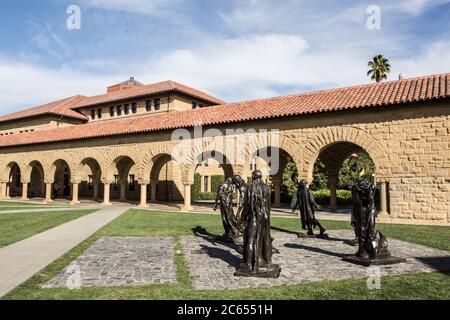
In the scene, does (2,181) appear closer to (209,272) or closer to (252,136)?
(252,136)

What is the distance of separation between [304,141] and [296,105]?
7.53 ft

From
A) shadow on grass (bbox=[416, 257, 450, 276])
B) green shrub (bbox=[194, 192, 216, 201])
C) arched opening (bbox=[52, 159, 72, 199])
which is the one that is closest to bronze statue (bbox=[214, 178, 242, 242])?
shadow on grass (bbox=[416, 257, 450, 276])

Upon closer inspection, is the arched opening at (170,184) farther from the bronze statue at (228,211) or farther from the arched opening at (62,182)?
the bronze statue at (228,211)

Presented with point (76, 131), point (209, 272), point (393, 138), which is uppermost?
point (76, 131)

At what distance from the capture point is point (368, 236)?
7.60 m

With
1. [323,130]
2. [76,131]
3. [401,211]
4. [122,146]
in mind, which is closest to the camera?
[401,211]

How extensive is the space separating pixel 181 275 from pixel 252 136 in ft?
42.6

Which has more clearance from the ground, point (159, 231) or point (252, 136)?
point (252, 136)

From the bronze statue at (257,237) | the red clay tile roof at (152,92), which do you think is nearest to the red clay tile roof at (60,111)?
the red clay tile roof at (152,92)

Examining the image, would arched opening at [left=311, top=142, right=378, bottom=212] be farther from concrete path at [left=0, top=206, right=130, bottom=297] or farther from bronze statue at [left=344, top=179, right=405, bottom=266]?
concrete path at [left=0, top=206, right=130, bottom=297]
